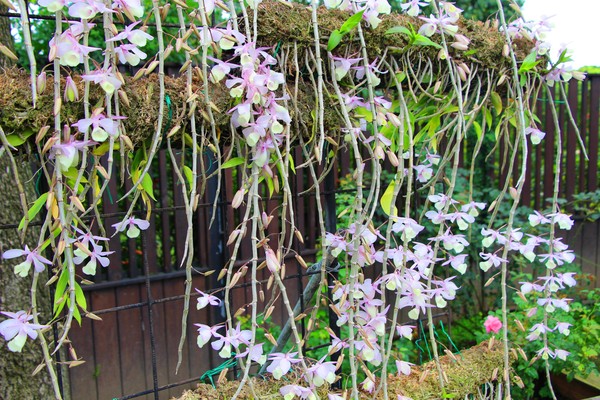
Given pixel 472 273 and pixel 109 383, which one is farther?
pixel 472 273

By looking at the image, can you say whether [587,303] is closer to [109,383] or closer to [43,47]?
[109,383]

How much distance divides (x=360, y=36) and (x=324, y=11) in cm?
14

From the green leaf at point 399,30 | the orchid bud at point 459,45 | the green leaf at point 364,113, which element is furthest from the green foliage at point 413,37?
the green leaf at point 364,113

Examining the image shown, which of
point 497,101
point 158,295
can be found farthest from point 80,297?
point 158,295

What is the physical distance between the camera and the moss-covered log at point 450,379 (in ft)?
4.86

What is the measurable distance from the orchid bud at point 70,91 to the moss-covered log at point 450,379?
85 centimetres

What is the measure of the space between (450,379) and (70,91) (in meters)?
1.44

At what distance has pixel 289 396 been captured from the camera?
4.36 feet

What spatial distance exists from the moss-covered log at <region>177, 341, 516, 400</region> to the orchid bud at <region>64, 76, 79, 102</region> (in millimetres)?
853

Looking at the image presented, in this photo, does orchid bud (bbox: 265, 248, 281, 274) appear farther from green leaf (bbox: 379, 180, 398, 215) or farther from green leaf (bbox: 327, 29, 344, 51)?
green leaf (bbox: 327, 29, 344, 51)

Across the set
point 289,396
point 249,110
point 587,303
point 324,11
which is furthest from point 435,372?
point 587,303

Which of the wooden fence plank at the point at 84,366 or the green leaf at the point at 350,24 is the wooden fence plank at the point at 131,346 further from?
the green leaf at the point at 350,24

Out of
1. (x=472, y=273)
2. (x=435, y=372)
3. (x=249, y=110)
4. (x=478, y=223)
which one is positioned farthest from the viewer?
(x=478, y=223)

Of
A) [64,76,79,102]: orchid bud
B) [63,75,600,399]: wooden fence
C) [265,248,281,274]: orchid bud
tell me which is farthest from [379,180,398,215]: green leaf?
[63,75,600,399]: wooden fence
